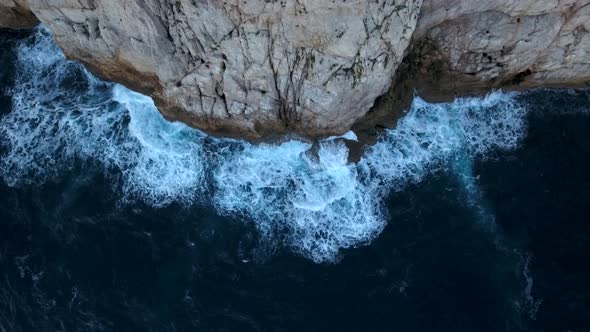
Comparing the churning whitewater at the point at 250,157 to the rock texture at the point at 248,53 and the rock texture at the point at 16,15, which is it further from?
the rock texture at the point at 16,15

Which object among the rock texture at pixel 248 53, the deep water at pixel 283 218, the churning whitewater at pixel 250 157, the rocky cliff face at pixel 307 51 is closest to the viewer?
the rock texture at pixel 248 53

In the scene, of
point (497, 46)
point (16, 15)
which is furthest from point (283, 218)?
point (16, 15)

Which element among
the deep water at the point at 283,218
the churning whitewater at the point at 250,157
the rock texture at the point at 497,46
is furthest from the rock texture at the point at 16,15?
the rock texture at the point at 497,46

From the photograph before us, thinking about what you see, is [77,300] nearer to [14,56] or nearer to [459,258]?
[14,56]

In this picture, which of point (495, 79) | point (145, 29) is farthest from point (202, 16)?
point (495, 79)

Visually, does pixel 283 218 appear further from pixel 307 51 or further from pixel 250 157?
pixel 307 51

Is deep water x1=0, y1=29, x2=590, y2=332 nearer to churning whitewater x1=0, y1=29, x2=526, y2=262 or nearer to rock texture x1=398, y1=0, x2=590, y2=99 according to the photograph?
churning whitewater x1=0, y1=29, x2=526, y2=262
